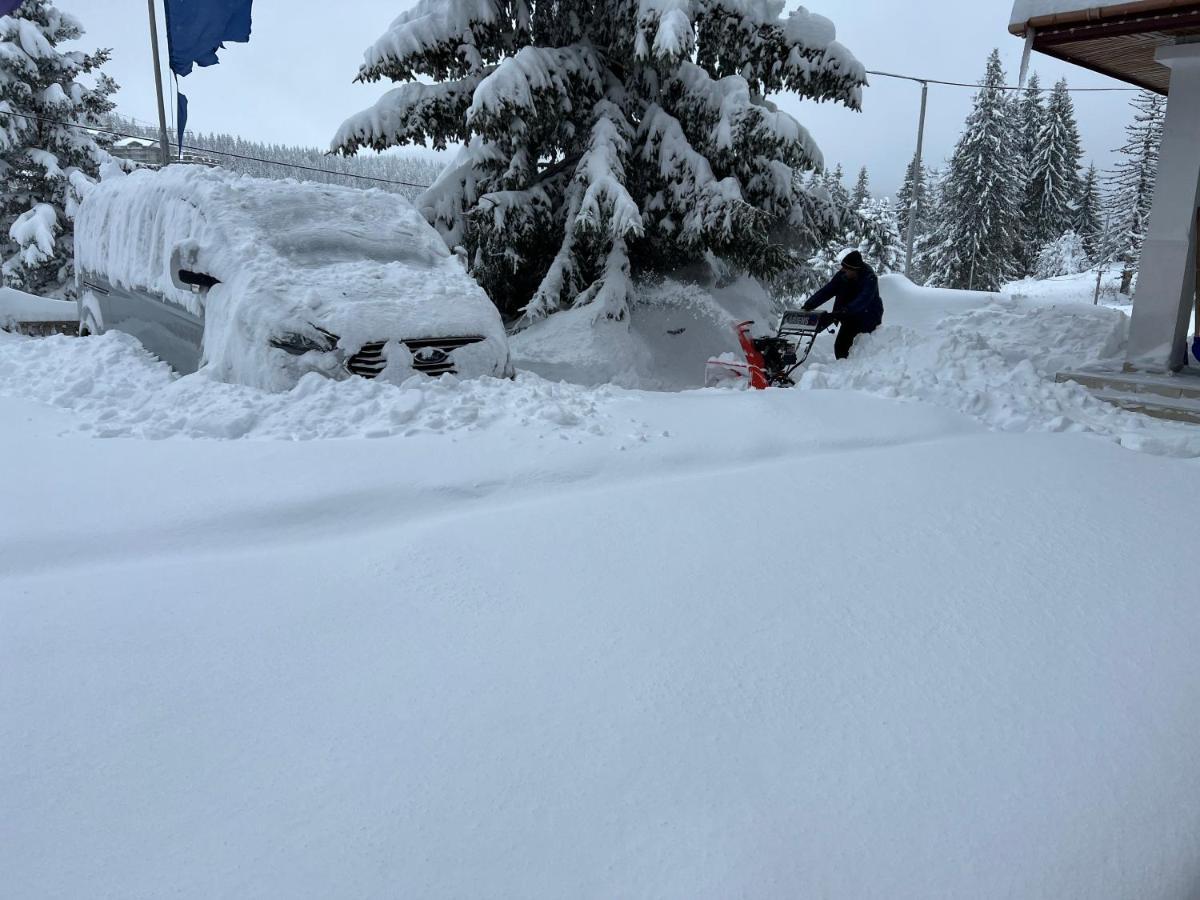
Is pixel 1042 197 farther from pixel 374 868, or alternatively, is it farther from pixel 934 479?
pixel 374 868

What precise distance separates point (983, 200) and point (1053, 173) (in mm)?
11823

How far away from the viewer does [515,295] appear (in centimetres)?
1171

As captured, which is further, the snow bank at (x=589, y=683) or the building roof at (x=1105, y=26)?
the building roof at (x=1105, y=26)

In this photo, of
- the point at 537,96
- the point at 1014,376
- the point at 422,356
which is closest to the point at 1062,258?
the point at 537,96

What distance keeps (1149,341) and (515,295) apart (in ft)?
26.0

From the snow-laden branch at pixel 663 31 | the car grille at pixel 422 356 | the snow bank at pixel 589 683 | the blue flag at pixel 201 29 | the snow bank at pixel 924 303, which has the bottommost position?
the snow bank at pixel 589 683

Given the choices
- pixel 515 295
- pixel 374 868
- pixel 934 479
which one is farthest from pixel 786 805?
pixel 515 295

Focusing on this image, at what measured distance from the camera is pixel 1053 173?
152 feet

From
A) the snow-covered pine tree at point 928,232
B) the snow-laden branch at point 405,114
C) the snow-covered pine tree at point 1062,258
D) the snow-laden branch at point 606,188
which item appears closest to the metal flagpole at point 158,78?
the snow-laden branch at point 405,114

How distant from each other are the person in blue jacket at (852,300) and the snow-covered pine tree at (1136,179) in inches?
1576

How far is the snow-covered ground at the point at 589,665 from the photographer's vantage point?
184 cm

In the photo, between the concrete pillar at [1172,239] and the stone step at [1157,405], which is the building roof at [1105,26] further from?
the stone step at [1157,405]

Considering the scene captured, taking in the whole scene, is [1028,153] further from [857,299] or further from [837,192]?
[857,299]

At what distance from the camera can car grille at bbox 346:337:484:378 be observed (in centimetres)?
561
